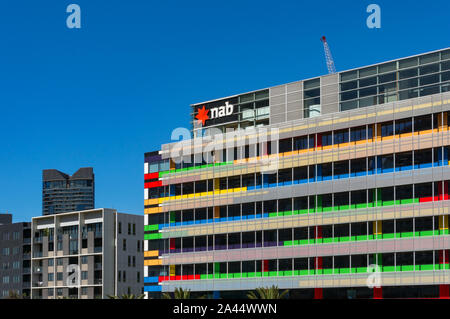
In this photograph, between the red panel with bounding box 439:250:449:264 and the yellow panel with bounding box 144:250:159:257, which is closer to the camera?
the red panel with bounding box 439:250:449:264

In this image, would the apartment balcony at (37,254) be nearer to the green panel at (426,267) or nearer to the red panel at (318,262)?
the red panel at (318,262)

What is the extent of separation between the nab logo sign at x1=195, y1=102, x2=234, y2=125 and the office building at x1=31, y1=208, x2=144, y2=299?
54.7 m

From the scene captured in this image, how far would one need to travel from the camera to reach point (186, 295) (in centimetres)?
10450

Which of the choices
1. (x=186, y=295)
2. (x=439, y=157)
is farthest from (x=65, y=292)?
(x=439, y=157)

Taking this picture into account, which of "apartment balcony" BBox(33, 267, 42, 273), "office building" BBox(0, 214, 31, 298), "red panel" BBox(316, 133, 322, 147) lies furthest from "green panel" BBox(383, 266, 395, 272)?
"office building" BBox(0, 214, 31, 298)

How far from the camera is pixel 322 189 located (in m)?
93.9

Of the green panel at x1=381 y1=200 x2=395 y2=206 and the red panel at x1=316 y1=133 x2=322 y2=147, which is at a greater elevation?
the red panel at x1=316 y1=133 x2=322 y2=147

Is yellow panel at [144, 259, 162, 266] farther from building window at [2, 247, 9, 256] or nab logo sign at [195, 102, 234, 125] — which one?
building window at [2, 247, 9, 256]

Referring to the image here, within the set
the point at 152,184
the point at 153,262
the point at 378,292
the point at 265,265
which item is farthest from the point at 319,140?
the point at 153,262

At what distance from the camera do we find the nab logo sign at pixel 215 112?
373ft

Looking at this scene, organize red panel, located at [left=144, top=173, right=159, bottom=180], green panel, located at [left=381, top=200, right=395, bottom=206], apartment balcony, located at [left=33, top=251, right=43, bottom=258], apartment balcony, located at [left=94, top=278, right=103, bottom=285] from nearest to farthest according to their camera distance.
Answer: green panel, located at [left=381, top=200, right=395, bottom=206] < red panel, located at [left=144, top=173, right=159, bottom=180] < apartment balcony, located at [left=94, top=278, right=103, bottom=285] < apartment balcony, located at [left=33, top=251, right=43, bottom=258]

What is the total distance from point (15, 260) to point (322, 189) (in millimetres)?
115499

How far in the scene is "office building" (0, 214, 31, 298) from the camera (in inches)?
7126

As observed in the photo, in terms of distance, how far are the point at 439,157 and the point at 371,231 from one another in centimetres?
1238
